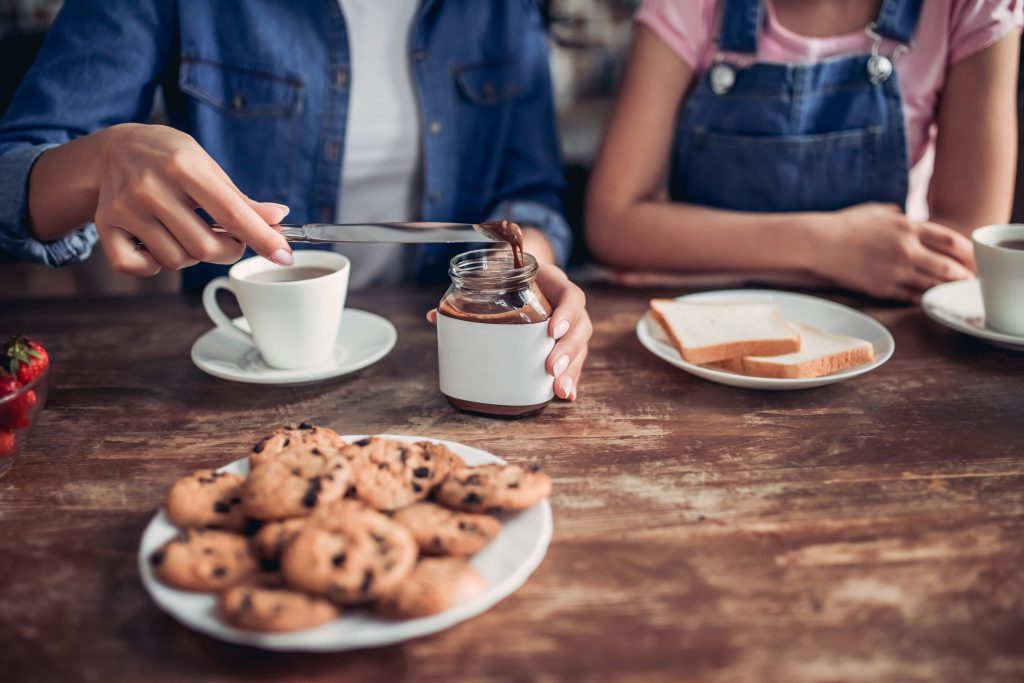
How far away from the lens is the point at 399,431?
99cm

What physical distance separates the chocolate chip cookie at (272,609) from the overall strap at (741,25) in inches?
56.0

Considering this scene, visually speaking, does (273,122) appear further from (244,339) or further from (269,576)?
(269,576)

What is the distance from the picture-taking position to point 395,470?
77 cm

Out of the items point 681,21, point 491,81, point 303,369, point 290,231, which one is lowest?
point 303,369

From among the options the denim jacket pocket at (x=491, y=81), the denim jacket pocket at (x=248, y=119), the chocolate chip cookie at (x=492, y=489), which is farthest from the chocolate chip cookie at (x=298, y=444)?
the denim jacket pocket at (x=491, y=81)

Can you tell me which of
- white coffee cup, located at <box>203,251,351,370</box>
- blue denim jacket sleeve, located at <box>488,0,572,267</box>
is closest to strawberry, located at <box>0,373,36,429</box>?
white coffee cup, located at <box>203,251,351,370</box>

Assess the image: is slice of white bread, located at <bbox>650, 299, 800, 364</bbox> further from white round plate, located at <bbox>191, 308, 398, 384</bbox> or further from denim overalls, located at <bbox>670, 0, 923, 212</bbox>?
denim overalls, located at <bbox>670, 0, 923, 212</bbox>

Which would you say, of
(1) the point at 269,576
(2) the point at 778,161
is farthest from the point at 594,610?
(2) the point at 778,161

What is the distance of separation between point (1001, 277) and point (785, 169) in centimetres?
58

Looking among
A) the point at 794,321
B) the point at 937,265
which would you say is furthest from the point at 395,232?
the point at 937,265

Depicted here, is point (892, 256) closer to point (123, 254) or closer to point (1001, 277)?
point (1001, 277)

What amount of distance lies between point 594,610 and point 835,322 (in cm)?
81

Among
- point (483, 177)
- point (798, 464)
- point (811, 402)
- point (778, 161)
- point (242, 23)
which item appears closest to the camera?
point (798, 464)

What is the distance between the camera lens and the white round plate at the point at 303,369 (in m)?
1.09
